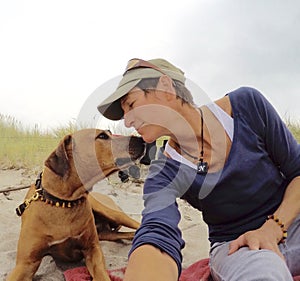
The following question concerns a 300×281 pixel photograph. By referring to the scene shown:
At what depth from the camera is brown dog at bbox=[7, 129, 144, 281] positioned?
9.00ft

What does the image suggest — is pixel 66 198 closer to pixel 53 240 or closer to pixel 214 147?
pixel 53 240

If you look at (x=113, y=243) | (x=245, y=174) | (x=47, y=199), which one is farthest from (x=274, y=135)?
(x=113, y=243)

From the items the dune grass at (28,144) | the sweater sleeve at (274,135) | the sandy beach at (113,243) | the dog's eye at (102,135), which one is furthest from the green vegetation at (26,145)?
the sweater sleeve at (274,135)

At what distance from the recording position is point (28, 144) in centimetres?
684

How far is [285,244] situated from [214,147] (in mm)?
504

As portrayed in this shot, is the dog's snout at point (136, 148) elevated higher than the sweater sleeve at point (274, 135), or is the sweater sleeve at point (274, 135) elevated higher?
the sweater sleeve at point (274, 135)

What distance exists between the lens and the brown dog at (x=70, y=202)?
2742 mm

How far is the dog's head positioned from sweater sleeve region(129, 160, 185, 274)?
0.87 m

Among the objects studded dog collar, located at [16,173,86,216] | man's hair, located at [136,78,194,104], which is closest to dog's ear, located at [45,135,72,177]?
studded dog collar, located at [16,173,86,216]

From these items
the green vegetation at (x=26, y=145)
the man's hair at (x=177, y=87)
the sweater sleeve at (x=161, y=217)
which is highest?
the man's hair at (x=177, y=87)

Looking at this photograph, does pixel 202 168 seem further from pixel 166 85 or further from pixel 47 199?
pixel 47 199

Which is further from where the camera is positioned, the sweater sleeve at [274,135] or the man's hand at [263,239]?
the sweater sleeve at [274,135]

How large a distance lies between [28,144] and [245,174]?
5.29 m

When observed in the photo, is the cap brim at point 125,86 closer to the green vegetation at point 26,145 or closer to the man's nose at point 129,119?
the man's nose at point 129,119
